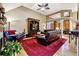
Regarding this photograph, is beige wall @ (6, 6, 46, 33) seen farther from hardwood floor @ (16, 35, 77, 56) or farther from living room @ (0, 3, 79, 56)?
hardwood floor @ (16, 35, 77, 56)

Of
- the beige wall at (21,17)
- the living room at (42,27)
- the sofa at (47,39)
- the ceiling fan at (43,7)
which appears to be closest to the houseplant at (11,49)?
the living room at (42,27)

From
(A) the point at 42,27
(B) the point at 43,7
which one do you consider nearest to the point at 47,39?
(A) the point at 42,27

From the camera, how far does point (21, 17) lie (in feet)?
8.27

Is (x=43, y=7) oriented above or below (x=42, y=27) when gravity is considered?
above

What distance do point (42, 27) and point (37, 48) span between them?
1.11 ft

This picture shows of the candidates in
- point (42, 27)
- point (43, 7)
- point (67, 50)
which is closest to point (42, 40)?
point (42, 27)

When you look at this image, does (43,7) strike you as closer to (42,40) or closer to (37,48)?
(42,40)

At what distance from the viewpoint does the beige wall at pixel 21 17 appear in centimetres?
249

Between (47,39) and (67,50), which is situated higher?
(47,39)

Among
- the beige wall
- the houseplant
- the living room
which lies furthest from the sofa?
the houseplant

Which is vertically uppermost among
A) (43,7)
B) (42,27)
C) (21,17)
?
(43,7)

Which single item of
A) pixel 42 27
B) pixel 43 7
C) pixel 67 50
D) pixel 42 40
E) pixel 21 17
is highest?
pixel 43 7

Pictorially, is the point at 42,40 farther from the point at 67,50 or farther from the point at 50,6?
the point at 50,6

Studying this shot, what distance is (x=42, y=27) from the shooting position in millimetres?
2539
